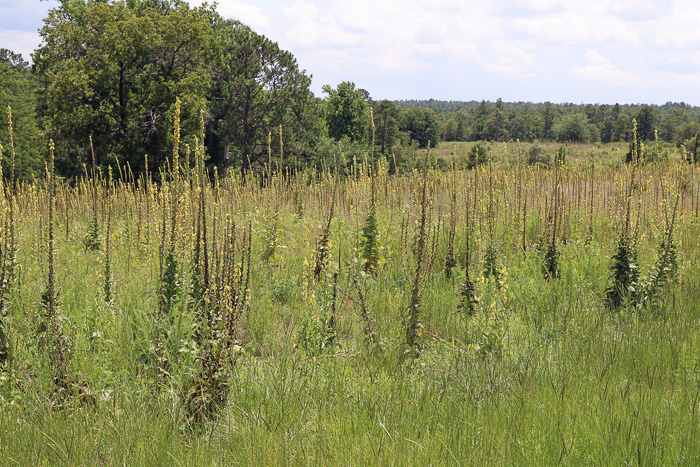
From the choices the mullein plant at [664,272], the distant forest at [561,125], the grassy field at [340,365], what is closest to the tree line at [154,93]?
the grassy field at [340,365]

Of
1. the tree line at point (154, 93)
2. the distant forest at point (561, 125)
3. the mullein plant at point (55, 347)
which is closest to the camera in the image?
the mullein plant at point (55, 347)

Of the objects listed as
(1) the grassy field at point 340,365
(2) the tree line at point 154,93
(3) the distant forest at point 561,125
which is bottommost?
(1) the grassy field at point 340,365

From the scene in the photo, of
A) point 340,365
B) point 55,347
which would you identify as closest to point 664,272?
point 340,365

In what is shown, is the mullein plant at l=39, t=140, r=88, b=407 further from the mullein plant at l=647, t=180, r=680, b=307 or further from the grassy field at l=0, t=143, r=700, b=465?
the mullein plant at l=647, t=180, r=680, b=307

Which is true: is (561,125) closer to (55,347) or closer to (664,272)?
(664,272)

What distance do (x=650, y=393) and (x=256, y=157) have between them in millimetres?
37201

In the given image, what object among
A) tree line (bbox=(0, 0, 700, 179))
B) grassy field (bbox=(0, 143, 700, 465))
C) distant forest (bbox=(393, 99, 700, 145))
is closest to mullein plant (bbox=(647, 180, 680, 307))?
grassy field (bbox=(0, 143, 700, 465))

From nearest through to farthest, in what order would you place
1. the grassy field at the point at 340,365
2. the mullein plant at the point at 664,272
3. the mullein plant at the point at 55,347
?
the grassy field at the point at 340,365 < the mullein plant at the point at 55,347 < the mullein plant at the point at 664,272

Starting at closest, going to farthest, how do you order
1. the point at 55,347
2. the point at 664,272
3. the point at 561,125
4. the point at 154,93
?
the point at 55,347, the point at 664,272, the point at 154,93, the point at 561,125

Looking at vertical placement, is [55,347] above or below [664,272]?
below

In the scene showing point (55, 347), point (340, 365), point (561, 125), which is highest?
point (561, 125)

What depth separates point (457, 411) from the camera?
9.52 feet

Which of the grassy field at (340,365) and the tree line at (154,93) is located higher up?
the tree line at (154,93)

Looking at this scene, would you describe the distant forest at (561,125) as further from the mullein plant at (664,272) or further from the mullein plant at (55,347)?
the mullein plant at (55,347)
